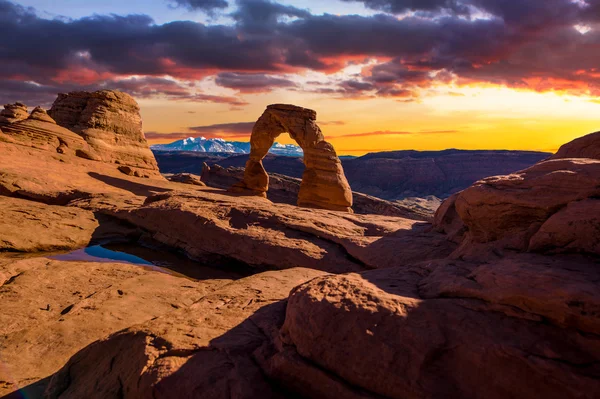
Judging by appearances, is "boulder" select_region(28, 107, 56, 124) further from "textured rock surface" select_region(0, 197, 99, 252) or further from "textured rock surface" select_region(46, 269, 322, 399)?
"textured rock surface" select_region(46, 269, 322, 399)

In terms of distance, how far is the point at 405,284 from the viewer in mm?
4441

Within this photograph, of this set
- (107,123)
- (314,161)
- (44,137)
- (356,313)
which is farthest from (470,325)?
(107,123)

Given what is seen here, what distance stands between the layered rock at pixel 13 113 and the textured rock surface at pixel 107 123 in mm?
2836

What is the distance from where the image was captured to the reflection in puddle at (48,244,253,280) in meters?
9.64

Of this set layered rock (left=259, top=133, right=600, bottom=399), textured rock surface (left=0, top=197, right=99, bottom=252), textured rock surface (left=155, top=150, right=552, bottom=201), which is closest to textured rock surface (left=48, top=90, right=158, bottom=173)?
textured rock surface (left=0, top=197, right=99, bottom=252)

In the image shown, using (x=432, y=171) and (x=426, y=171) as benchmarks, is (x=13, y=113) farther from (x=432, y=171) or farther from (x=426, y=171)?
(x=432, y=171)

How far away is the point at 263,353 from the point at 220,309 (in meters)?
1.36

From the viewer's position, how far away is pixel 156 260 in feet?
34.5

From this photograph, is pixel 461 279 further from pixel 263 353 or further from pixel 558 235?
pixel 263 353

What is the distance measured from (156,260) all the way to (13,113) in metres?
22.0

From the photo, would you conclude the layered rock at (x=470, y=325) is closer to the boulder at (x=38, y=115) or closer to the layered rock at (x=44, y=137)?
the layered rock at (x=44, y=137)

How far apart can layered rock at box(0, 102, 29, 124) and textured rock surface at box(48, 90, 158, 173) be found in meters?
2.84

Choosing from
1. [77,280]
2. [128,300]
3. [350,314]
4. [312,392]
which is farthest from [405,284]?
[77,280]

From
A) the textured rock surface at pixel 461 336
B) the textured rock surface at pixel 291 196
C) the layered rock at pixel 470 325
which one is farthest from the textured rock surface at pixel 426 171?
the textured rock surface at pixel 461 336
